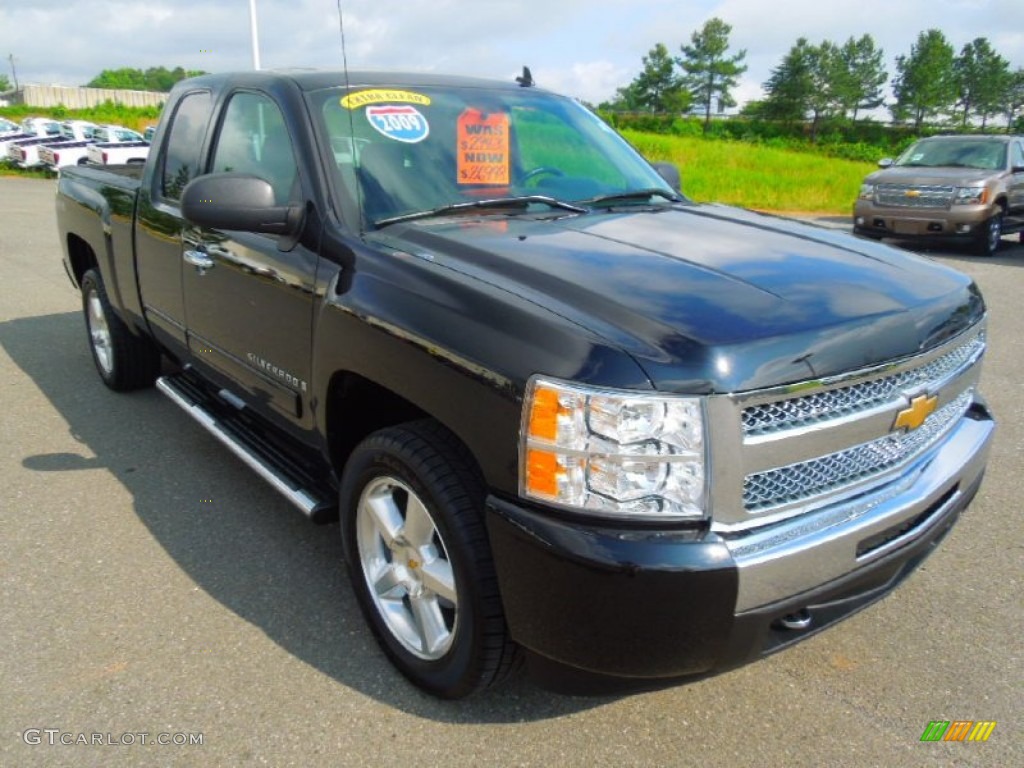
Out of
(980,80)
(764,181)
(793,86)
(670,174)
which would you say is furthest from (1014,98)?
(670,174)

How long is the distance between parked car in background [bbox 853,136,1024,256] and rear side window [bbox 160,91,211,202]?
10879mm

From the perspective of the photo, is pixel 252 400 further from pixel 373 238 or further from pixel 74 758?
pixel 74 758

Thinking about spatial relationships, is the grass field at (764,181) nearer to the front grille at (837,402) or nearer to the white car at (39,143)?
the front grille at (837,402)

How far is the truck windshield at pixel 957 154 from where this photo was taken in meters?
12.8

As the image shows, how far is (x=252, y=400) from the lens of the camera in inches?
134

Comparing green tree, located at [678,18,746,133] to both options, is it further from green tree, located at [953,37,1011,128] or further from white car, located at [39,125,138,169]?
white car, located at [39,125,138,169]

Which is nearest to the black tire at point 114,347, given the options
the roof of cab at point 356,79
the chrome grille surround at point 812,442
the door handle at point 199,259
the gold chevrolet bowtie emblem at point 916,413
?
the door handle at point 199,259

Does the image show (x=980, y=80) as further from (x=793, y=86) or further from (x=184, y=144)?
(x=184, y=144)

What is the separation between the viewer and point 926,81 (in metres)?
87.2

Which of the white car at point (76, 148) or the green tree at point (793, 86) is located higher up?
the green tree at point (793, 86)

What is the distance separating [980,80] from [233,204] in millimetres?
106183

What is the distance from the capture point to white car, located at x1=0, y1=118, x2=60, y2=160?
26.8 m

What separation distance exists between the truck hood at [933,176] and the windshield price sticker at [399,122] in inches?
434

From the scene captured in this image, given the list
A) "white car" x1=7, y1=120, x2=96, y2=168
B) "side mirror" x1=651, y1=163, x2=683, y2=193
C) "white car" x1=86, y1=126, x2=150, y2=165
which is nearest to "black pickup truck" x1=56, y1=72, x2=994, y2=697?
"side mirror" x1=651, y1=163, x2=683, y2=193
